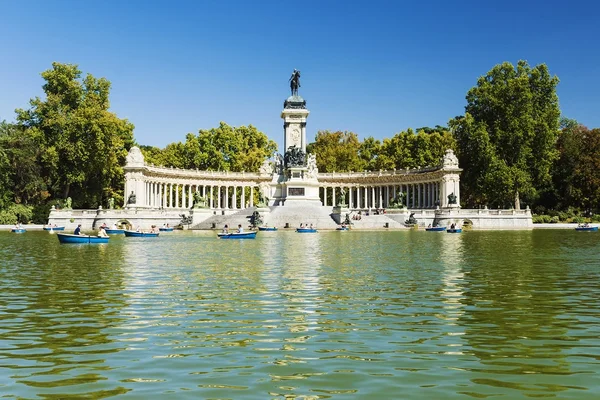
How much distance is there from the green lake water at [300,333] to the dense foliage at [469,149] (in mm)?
57585

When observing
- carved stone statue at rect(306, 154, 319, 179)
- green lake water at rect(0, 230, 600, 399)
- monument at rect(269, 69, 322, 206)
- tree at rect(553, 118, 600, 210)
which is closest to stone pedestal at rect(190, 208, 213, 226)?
monument at rect(269, 69, 322, 206)

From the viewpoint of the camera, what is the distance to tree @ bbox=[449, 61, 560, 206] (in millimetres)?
77000

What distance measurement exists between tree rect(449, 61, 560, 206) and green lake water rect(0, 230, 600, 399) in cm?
5666

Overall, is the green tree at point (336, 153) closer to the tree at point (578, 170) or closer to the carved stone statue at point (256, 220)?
the tree at point (578, 170)

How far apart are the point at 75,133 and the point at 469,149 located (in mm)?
52809

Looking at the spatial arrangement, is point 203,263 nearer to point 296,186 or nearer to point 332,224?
point 332,224

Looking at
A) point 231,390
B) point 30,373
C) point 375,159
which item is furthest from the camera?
point 375,159

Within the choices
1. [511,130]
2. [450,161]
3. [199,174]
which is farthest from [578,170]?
[199,174]

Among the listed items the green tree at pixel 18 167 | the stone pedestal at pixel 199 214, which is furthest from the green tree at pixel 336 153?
the green tree at pixel 18 167

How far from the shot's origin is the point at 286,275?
21.6 m

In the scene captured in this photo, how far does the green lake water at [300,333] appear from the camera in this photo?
8438 mm

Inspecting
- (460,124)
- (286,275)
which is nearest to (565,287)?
(286,275)

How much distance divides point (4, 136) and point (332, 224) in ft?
139

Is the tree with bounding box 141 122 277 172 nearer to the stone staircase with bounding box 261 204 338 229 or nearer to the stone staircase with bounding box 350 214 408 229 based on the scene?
the stone staircase with bounding box 261 204 338 229
